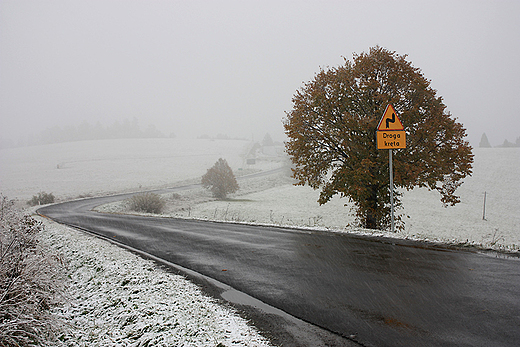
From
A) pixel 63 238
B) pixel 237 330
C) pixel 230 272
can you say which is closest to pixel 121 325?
pixel 237 330

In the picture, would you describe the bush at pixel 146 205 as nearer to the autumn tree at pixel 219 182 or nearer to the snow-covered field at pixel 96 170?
the autumn tree at pixel 219 182

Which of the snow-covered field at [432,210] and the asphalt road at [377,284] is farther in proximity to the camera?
the snow-covered field at [432,210]

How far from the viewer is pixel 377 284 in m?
5.25

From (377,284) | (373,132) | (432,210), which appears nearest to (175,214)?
(373,132)

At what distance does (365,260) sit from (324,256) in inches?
38.0

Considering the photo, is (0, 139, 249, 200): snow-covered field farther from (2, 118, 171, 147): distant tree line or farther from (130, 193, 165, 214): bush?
(2, 118, 171, 147): distant tree line

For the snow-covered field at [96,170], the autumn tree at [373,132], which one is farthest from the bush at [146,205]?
the snow-covered field at [96,170]

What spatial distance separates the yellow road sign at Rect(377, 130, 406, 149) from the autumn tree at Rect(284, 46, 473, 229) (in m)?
1.62

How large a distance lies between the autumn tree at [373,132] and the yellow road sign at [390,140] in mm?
1615

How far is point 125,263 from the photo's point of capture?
25.0 feet

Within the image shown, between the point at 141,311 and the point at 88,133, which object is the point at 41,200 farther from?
the point at 88,133

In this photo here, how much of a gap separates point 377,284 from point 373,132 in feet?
28.8

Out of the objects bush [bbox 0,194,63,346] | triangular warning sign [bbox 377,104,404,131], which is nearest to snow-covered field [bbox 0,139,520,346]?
bush [bbox 0,194,63,346]

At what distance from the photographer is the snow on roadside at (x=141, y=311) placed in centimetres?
393
